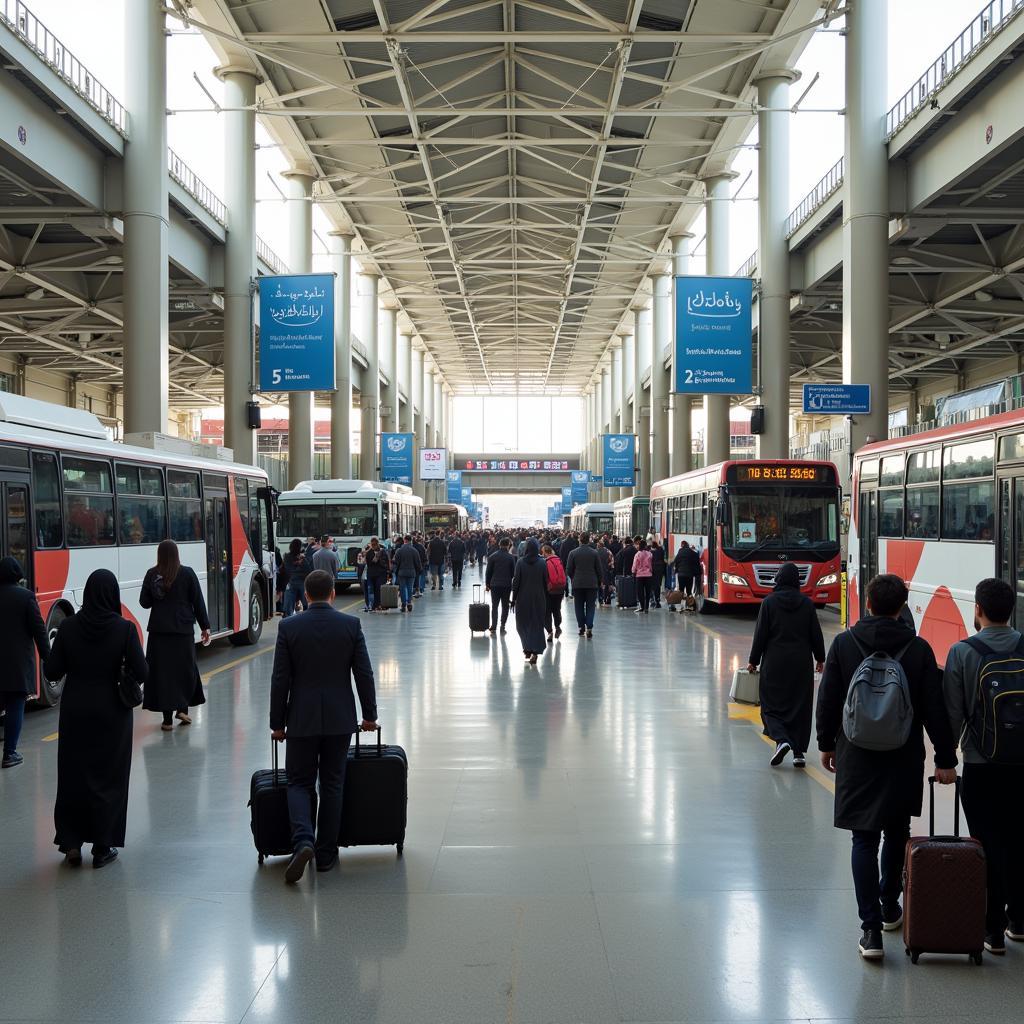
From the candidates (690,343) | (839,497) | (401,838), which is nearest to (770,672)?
(401,838)

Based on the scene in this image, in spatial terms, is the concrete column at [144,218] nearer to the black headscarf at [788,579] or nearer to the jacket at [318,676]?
the black headscarf at [788,579]

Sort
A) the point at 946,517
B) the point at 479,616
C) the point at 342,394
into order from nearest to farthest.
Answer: the point at 946,517, the point at 479,616, the point at 342,394

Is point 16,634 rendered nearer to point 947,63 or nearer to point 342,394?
point 947,63

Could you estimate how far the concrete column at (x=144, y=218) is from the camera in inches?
938

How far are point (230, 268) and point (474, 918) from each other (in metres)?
28.9

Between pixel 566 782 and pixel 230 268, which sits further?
pixel 230 268

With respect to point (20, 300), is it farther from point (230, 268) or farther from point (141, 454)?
point (141, 454)

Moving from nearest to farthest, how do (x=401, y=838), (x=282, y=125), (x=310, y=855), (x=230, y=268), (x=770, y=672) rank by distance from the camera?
1. (x=310, y=855)
2. (x=401, y=838)
3. (x=770, y=672)
4. (x=230, y=268)
5. (x=282, y=125)

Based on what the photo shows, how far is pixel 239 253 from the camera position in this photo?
32031mm

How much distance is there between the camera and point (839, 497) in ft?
75.3

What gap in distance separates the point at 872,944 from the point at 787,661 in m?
4.23

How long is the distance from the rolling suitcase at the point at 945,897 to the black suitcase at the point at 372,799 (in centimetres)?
279

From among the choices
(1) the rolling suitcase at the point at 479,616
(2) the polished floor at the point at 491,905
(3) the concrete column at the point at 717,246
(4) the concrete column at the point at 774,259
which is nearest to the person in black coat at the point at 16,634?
(2) the polished floor at the point at 491,905

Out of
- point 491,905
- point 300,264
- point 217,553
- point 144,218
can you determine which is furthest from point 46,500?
point 300,264
